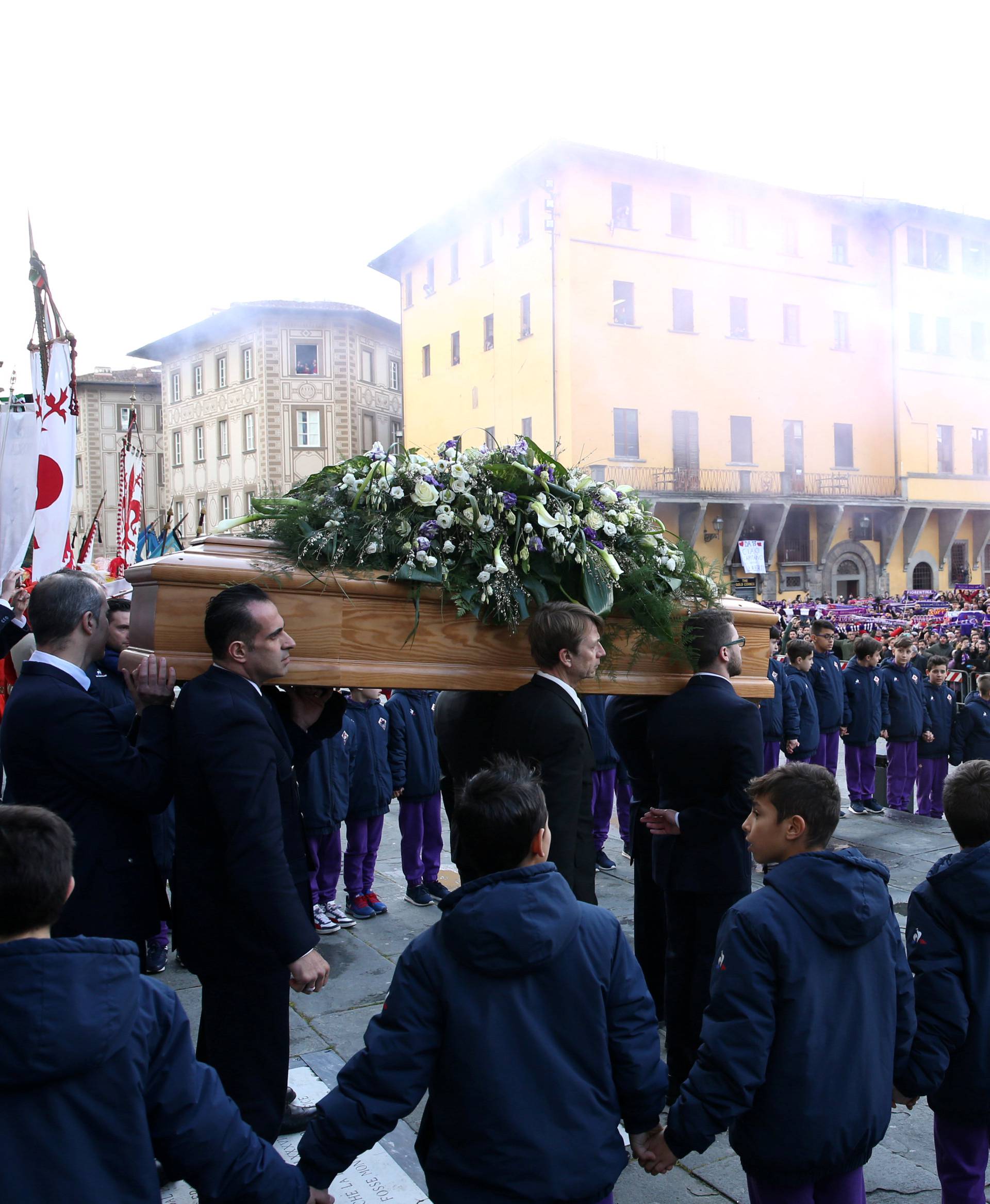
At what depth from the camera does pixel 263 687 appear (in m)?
3.32

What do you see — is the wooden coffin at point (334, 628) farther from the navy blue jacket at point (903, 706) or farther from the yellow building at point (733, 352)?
the yellow building at point (733, 352)

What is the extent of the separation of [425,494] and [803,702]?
21.2 feet

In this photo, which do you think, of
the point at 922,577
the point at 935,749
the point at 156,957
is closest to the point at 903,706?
the point at 935,749

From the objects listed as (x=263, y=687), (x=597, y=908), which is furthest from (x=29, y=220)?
(x=597, y=908)

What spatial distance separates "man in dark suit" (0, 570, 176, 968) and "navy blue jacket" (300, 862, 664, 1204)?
1.11 m

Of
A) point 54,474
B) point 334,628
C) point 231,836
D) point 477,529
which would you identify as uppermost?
point 54,474

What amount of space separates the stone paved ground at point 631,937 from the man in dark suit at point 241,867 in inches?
28.7

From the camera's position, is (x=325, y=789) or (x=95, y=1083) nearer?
(x=95, y=1083)

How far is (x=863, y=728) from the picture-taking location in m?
9.06

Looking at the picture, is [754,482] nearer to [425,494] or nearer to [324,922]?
[324,922]

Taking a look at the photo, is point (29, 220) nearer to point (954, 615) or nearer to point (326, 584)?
point (326, 584)

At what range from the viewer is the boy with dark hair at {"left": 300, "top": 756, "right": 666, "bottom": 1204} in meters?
1.87

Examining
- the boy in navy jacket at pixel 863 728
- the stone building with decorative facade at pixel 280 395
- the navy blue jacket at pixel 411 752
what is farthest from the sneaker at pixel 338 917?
the stone building with decorative facade at pixel 280 395

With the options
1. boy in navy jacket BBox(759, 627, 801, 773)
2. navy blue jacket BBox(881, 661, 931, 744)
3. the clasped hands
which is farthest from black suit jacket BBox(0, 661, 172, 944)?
navy blue jacket BBox(881, 661, 931, 744)
